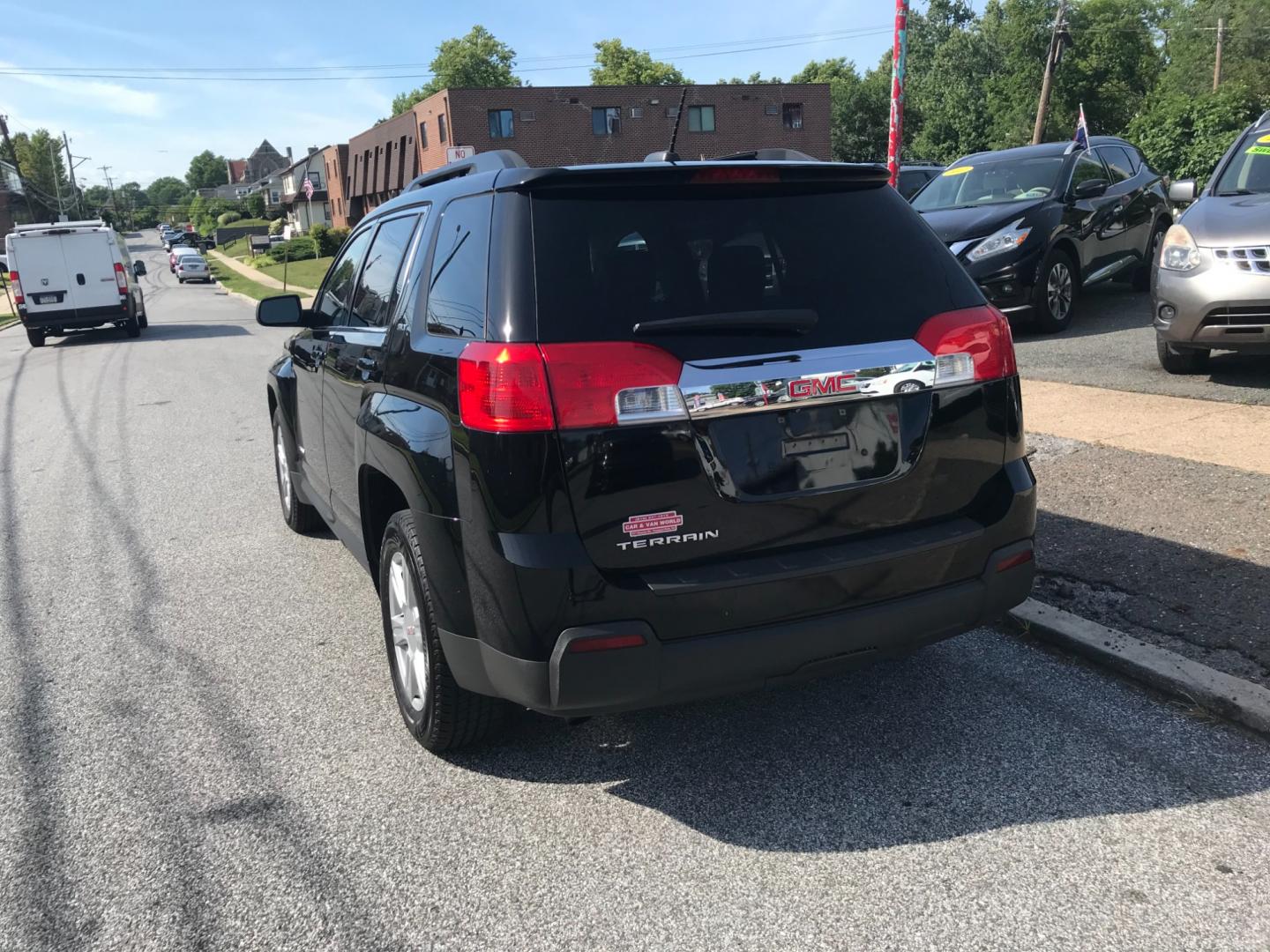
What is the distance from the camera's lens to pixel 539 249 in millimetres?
2973

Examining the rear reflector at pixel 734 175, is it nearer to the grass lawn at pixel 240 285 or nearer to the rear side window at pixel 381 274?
the rear side window at pixel 381 274

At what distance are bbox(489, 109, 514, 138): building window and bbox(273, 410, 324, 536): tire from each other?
2019 inches

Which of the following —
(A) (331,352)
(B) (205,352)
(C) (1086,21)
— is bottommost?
(B) (205,352)

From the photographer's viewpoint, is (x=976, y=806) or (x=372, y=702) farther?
(x=372, y=702)

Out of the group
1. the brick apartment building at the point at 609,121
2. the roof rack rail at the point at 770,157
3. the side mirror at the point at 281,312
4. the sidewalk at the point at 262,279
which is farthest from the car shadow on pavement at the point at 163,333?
the brick apartment building at the point at 609,121

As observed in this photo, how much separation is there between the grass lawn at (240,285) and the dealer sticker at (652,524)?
91.0ft

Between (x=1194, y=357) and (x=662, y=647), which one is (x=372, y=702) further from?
(x=1194, y=357)

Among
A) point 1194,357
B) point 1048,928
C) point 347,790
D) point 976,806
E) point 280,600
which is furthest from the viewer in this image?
point 1194,357

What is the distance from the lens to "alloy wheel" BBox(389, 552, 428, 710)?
346 cm

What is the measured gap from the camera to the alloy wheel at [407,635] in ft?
11.3

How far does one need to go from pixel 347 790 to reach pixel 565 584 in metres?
1.19

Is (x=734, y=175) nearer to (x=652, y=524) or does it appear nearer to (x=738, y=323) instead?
(x=738, y=323)

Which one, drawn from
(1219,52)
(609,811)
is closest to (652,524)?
(609,811)

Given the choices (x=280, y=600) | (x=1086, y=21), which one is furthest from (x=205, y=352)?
(x=1086, y=21)
